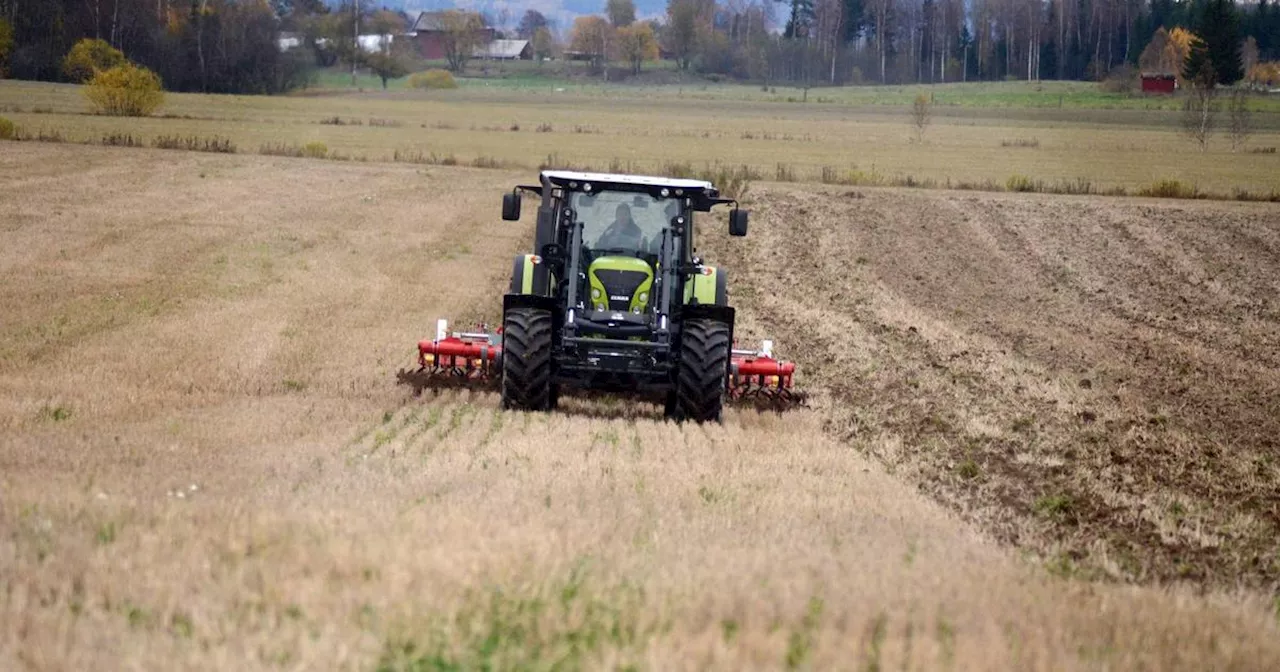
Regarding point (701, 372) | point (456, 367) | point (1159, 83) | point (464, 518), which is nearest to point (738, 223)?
point (701, 372)

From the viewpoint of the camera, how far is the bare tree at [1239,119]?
5100 centimetres

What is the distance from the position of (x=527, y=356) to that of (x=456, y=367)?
1735mm

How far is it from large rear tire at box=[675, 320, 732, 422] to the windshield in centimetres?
119

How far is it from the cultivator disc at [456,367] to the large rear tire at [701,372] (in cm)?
204

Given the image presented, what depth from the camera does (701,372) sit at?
1309 centimetres

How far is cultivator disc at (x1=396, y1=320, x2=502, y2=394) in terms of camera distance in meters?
14.5

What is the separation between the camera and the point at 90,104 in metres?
53.8

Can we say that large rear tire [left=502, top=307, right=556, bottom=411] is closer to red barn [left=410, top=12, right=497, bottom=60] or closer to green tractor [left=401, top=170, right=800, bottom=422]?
green tractor [left=401, top=170, right=800, bottom=422]

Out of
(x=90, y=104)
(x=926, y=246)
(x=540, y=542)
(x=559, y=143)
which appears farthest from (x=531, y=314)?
(x=90, y=104)

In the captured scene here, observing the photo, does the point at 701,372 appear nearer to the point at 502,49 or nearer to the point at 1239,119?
the point at 1239,119

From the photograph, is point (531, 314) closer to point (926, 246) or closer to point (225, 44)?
point (926, 246)

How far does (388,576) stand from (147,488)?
8.47 feet

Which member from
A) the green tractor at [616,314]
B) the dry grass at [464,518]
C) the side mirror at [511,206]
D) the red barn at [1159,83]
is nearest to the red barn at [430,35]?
the red barn at [1159,83]

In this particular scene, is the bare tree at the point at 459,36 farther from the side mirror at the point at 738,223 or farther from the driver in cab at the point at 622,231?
the side mirror at the point at 738,223
